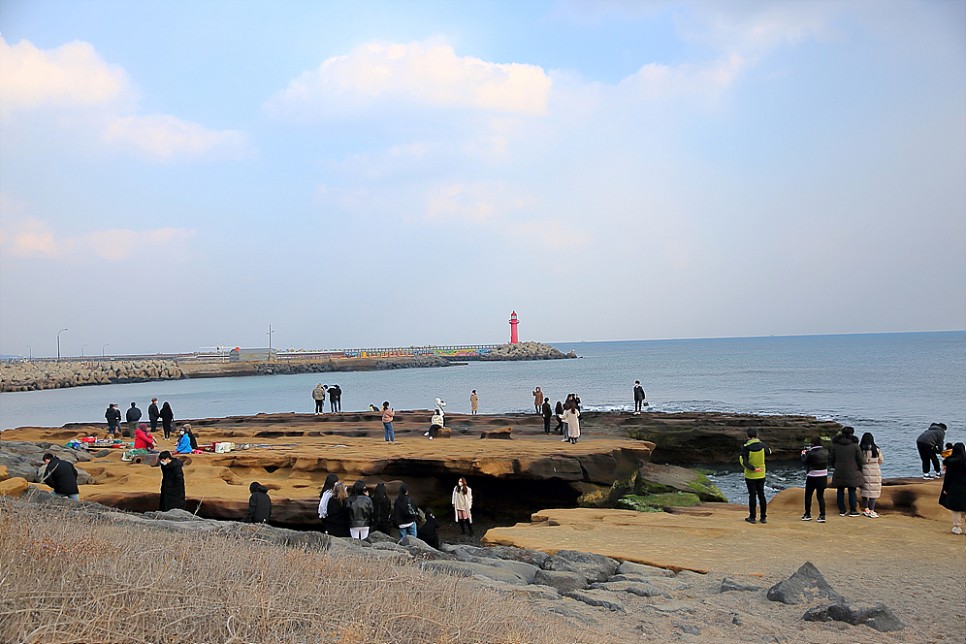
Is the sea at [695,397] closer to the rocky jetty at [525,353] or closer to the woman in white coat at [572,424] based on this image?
the woman in white coat at [572,424]

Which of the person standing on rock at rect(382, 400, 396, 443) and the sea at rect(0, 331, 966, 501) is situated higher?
the person standing on rock at rect(382, 400, 396, 443)

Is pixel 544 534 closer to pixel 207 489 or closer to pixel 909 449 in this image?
pixel 207 489

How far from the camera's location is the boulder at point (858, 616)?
768 cm

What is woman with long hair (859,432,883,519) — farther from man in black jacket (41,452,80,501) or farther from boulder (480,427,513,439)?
man in black jacket (41,452,80,501)

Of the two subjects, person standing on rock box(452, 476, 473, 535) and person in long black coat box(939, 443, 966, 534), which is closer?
person in long black coat box(939, 443, 966, 534)

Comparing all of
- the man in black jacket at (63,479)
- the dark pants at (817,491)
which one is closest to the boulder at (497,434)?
the dark pants at (817,491)

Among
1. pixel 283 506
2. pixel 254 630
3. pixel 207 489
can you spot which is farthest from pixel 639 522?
pixel 254 630

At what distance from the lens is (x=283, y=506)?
48.4 feet

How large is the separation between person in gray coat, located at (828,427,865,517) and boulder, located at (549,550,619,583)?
5.83 metres

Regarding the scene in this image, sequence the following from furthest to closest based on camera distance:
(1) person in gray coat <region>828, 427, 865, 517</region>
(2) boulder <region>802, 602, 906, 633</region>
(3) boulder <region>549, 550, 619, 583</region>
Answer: (1) person in gray coat <region>828, 427, 865, 517</region> < (3) boulder <region>549, 550, 619, 583</region> < (2) boulder <region>802, 602, 906, 633</region>

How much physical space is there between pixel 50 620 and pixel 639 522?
470 inches

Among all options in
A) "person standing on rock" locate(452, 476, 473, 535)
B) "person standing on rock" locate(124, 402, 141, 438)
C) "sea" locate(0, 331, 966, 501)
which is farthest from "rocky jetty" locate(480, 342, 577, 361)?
"person standing on rock" locate(452, 476, 473, 535)

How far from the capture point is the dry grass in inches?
169

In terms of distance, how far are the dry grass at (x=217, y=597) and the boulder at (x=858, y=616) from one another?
3.16m
